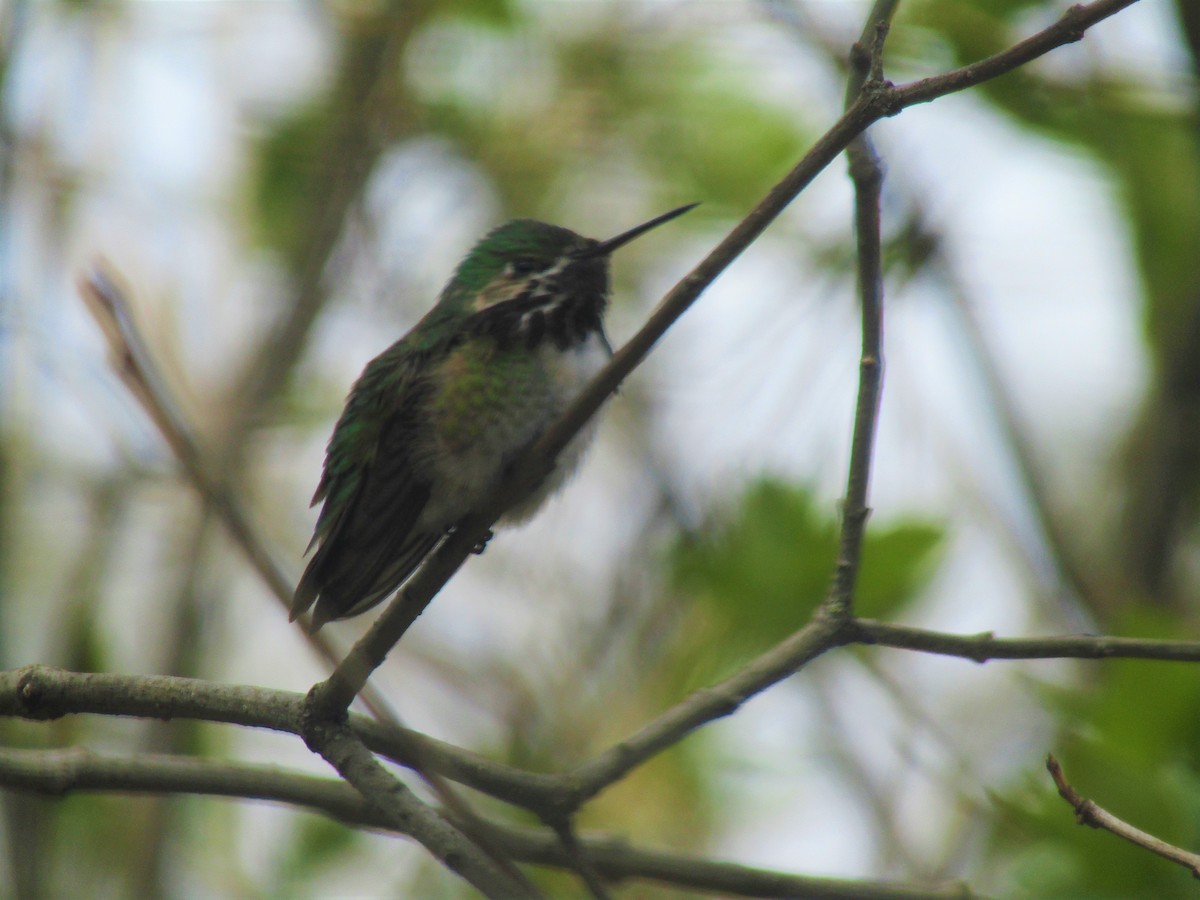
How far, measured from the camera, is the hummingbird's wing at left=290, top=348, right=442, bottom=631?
10.9ft

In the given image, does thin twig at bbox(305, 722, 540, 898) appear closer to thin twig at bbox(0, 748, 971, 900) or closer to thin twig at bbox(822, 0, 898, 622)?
thin twig at bbox(0, 748, 971, 900)

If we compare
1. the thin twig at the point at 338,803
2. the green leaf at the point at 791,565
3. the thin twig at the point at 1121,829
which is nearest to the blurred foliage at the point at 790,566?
the green leaf at the point at 791,565

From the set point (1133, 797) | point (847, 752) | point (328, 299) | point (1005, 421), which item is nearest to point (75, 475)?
point (328, 299)

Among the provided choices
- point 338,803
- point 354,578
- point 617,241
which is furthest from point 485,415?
point 338,803

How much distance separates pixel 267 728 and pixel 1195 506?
15.2ft

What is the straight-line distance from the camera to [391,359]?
143 inches

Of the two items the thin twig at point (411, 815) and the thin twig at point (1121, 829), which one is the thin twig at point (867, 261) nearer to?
the thin twig at point (1121, 829)

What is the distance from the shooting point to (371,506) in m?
3.36

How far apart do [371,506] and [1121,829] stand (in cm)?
204

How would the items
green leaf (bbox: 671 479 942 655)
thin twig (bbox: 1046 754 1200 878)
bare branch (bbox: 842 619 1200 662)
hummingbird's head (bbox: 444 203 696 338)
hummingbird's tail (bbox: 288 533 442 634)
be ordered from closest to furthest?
1. thin twig (bbox: 1046 754 1200 878)
2. bare branch (bbox: 842 619 1200 662)
3. hummingbird's tail (bbox: 288 533 442 634)
4. green leaf (bbox: 671 479 942 655)
5. hummingbird's head (bbox: 444 203 696 338)

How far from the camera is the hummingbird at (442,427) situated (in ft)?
10.9

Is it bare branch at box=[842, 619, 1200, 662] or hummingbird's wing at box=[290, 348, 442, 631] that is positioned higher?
hummingbird's wing at box=[290, 348, 442, 631]

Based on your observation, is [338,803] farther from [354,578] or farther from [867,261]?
[867,261]

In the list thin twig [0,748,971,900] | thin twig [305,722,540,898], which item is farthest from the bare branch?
thin twig [305,722,540,898]
